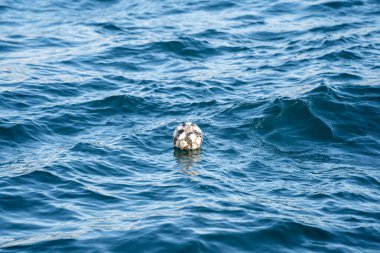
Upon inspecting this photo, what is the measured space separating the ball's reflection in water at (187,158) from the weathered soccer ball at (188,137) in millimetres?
131

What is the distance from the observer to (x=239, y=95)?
2419 centimetres

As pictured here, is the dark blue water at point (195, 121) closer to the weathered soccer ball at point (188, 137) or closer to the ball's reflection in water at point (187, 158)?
the ball's reflection in water at point (187, 158)

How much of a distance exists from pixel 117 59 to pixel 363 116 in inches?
429

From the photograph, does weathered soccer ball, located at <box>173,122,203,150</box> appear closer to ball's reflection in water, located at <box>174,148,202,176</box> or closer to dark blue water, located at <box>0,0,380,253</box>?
ball's reflection in water, located at <box>174,148,202,176</box>

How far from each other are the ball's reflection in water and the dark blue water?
0.09m

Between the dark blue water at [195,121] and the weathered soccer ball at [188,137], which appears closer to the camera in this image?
the dark blue water at [195,121]

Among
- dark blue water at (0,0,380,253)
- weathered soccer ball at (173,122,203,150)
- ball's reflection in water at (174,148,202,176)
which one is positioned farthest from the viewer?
weathered soccer ball at (173,122,203,150)

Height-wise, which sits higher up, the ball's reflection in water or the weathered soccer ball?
the weathered soccer ball

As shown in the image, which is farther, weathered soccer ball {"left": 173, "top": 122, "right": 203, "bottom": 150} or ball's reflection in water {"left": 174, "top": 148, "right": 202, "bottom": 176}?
weathered soccer ball {"left": 173, "top": 122, "right": 203, "bottom": 150}

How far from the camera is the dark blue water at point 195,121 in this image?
14.9m

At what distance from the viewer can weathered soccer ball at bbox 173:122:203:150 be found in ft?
Answer: 64.5

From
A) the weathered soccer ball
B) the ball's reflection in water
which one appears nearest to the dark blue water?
the ball's reflection in water

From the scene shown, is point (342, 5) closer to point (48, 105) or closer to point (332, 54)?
point (332, 54)

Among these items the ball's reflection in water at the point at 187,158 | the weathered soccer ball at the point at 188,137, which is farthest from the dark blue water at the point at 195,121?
the weathered soccer ball at the point at 188,137
